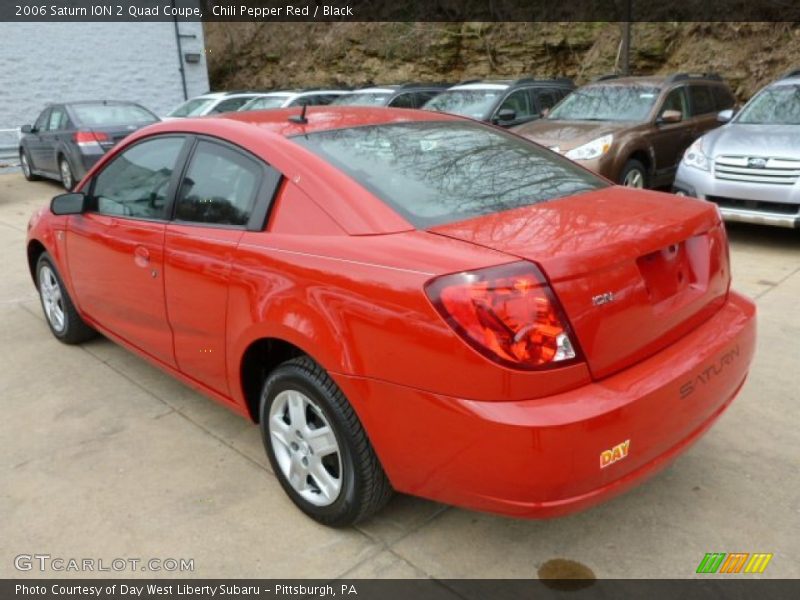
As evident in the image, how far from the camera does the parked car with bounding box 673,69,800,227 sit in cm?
605

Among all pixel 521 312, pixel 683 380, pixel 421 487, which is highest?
pixel 521 312

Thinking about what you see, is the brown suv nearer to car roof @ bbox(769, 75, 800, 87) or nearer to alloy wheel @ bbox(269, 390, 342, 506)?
car roof @ bbox(769, 75, 800, 87)

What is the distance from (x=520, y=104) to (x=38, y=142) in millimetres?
8441

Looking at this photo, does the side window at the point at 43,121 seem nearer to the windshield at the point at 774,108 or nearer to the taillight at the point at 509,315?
the windshield at the point at 774,108

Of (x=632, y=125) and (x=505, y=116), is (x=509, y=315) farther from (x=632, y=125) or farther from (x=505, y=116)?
(x=505, y=116)

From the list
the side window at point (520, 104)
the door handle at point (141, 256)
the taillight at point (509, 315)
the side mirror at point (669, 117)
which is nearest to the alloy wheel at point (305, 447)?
the taillight at point (509, 315)

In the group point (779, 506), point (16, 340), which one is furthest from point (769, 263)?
point (16, 340)

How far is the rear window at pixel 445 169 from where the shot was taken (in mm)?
2527

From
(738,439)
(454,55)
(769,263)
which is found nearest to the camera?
(738,439)

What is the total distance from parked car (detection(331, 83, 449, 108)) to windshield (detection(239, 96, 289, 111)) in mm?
1007

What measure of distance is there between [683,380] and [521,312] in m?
0.67

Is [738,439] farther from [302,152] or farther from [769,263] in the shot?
[769,263]

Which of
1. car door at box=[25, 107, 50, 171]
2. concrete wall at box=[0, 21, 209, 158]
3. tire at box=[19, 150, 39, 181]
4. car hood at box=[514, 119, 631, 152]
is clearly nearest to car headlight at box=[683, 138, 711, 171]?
car hood at box=[514, 119, 631, 152]

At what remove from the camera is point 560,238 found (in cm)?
222
